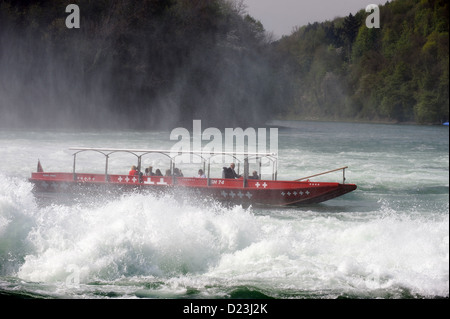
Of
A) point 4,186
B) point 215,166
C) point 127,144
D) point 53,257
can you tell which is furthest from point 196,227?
point 127,144

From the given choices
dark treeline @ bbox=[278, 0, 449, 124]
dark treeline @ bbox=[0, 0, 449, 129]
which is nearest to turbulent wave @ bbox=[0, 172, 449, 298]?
dark treeline @ bbox=[278, 0, 449, 124]

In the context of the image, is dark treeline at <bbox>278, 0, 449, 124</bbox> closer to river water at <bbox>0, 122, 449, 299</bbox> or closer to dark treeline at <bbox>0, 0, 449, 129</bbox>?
dark treeline at <bbox>0, 0, 449, 129</bbox>

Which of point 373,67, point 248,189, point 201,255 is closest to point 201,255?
point 201,255

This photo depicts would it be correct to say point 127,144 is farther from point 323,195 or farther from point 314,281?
point 314,281

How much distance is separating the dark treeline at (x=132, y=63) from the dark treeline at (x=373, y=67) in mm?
5462

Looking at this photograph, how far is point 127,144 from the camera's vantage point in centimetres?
4231

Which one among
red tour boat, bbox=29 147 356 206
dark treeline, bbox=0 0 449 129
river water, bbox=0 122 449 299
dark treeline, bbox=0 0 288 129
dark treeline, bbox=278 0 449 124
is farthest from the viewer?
dark treeline, bbox=0 0 288 129

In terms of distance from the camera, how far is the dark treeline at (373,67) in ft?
103

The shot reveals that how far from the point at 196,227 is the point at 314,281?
307 centimetres

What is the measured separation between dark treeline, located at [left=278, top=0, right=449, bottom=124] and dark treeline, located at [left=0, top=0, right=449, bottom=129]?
38 cm

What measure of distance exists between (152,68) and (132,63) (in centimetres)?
203

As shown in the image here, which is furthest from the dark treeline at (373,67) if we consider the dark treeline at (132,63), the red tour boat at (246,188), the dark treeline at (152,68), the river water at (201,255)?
the river water at (201,255)

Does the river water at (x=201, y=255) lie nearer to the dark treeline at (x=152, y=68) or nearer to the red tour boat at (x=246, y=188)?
the red tour boat at (x=246, y=188)

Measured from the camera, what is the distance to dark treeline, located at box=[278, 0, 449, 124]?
31.4m
